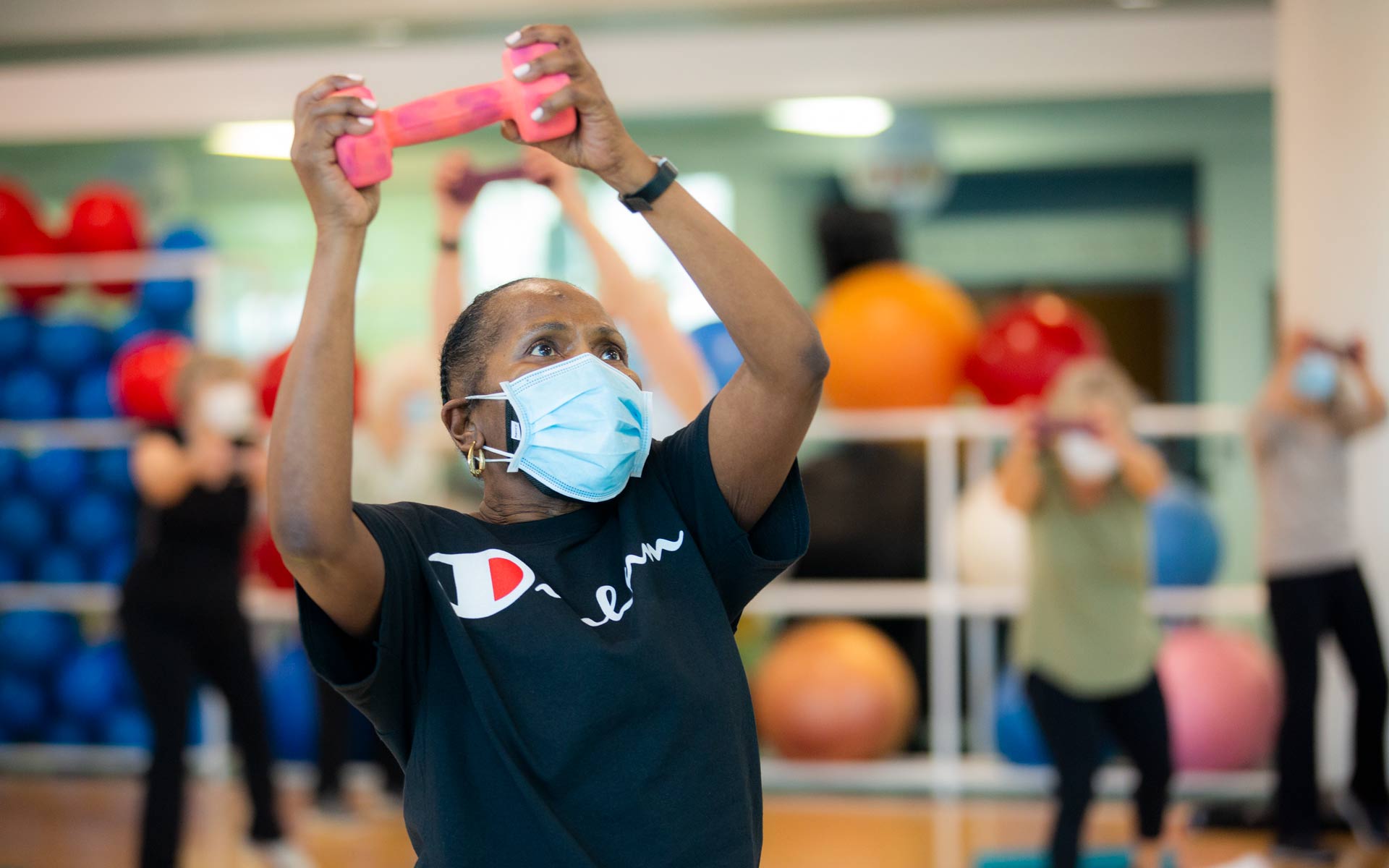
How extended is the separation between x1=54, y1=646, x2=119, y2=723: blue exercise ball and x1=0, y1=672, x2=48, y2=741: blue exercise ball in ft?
0.43

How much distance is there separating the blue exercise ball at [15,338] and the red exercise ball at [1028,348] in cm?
393

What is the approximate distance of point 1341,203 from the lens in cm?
464

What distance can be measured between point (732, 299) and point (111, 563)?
494 centimetres

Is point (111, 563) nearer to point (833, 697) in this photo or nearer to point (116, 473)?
point (116, 473)

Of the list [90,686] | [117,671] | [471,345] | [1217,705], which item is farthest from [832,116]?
[471,345]

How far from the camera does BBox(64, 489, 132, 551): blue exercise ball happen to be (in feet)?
→ 17.8

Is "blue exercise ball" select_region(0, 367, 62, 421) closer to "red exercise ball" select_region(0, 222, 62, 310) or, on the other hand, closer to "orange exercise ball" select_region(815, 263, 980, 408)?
"red exercise ball" select_region(0, 222, 62, 310)

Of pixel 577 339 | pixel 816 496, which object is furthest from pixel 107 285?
pixel 577 339

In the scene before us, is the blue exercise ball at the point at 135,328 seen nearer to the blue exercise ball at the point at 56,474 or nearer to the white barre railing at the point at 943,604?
the white barre railing at the point at 943,604

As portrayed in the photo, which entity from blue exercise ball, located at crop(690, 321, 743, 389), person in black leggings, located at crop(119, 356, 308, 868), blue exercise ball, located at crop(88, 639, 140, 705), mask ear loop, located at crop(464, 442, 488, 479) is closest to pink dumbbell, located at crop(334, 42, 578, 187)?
mask ear loop, located at crop(464, 442, 488, 479)

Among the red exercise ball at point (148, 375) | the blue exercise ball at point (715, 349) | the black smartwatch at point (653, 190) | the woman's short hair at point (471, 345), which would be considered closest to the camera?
the black smartwatch at point (653, 190)

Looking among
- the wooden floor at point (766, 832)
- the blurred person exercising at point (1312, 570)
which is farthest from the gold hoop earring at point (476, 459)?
the blurred person exercising at point (1312, 570)

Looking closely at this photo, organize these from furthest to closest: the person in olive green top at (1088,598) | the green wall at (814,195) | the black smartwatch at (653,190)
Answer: the green wall at (814,195) < the person in olive green top at (1088,598) < the black smartwatch at (653,190)

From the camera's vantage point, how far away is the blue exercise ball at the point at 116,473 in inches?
214
